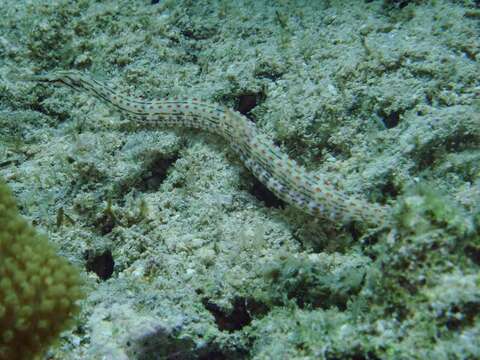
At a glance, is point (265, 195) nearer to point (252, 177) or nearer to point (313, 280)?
point (252, 177)

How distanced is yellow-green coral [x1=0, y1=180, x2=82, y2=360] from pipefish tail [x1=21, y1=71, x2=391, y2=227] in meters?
2.72

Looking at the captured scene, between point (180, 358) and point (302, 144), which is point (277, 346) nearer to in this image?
point (180, 358)

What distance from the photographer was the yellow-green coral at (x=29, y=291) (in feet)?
10.2

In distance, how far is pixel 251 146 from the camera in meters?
5.60

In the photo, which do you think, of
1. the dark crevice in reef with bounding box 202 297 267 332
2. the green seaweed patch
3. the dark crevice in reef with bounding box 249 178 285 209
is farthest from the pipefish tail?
the dark crevice in reef with bounding box 202 297 267 332

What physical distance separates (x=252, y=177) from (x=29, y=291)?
11.2 ft

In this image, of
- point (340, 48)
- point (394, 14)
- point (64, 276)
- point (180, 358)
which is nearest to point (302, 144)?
point (340, 48)

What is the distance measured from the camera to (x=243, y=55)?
6.97 m

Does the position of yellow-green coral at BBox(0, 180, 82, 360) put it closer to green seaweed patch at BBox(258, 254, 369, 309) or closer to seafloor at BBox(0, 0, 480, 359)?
seafloor at BBox(0, 0, 480, 359)

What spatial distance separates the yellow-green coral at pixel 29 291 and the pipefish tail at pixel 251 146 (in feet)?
8.93

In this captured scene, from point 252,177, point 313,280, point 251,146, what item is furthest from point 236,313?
point 251,146

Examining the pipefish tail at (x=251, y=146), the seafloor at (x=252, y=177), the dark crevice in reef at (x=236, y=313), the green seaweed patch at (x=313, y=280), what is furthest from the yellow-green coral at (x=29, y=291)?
the pipefish tail at (x=251, y=146)

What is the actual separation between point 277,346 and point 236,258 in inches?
52.6

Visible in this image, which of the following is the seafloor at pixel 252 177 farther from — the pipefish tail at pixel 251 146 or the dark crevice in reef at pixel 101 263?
the pipefish tail at pixel 251 146
